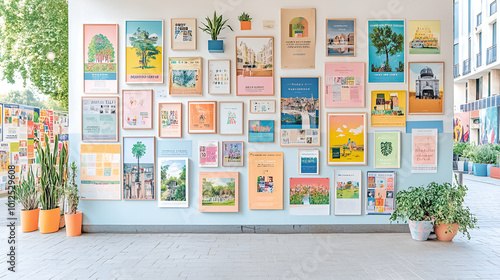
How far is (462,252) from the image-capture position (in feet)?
12.3

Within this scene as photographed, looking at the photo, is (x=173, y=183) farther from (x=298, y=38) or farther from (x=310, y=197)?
(x=298, y=38)

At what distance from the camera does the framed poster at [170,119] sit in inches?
175

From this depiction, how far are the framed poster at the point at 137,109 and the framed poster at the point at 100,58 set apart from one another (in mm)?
209

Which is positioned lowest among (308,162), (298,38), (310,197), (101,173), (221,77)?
(310,197)

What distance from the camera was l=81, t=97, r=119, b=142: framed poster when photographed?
4473 millimetres

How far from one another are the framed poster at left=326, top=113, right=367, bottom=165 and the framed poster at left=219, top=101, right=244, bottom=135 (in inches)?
47.8

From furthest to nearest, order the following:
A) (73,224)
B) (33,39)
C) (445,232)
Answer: (33,39) → (73,224) → (445,232)

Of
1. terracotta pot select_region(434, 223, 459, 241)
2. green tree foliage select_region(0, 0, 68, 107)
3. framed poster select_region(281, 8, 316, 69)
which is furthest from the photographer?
green tree foliage select_region(0, 0, 68, 107)

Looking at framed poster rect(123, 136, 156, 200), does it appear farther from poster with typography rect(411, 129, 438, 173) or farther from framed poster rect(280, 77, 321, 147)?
poster with typography rect(411, 129, 438, 173)

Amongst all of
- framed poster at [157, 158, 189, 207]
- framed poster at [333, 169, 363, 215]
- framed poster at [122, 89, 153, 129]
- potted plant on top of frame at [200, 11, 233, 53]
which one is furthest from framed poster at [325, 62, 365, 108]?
framed poster at [122, 89, 153, 129]

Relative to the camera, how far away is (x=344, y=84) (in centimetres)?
443

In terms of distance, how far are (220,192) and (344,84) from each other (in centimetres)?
225

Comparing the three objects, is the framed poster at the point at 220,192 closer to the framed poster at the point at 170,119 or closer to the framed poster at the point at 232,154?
the framed poster at the point at 232,154

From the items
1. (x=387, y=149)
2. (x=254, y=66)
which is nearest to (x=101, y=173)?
(x=254, y=66)
